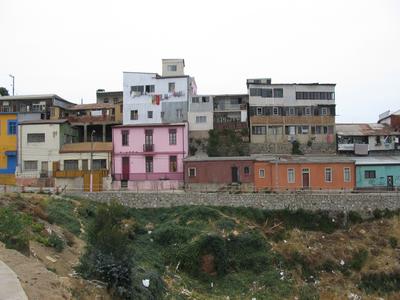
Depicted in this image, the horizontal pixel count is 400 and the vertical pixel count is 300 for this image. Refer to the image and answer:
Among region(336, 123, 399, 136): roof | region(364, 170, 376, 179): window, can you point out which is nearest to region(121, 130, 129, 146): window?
region(336, 123, 399, 136): roof

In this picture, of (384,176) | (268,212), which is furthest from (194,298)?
(384,176)

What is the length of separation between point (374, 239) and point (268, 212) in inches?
343

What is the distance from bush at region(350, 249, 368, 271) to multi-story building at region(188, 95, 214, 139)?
24.9 m

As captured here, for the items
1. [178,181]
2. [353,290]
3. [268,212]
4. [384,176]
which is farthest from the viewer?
[178,181]

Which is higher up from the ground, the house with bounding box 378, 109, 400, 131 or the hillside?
the house with bounding box 378, 109, 400, 131

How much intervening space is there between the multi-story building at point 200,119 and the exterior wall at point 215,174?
799 cm

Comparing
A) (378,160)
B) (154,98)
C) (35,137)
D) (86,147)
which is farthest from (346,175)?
(35,137)

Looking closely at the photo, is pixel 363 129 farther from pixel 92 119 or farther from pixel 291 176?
pixel 92 119

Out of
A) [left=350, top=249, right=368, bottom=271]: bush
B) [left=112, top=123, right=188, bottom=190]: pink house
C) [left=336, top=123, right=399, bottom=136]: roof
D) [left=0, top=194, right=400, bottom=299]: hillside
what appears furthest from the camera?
[left=336, top=123, right=399, bottom=136]: roof

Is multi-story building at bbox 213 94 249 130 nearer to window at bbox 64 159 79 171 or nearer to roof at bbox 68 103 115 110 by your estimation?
roof at bbox 68 103 115 110

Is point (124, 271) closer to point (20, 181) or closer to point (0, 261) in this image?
point (0, 261)

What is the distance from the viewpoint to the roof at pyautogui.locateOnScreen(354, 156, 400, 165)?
1688 inches

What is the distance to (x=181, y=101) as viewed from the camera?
51.7 metres

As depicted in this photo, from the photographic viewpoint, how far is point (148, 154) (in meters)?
47.8
